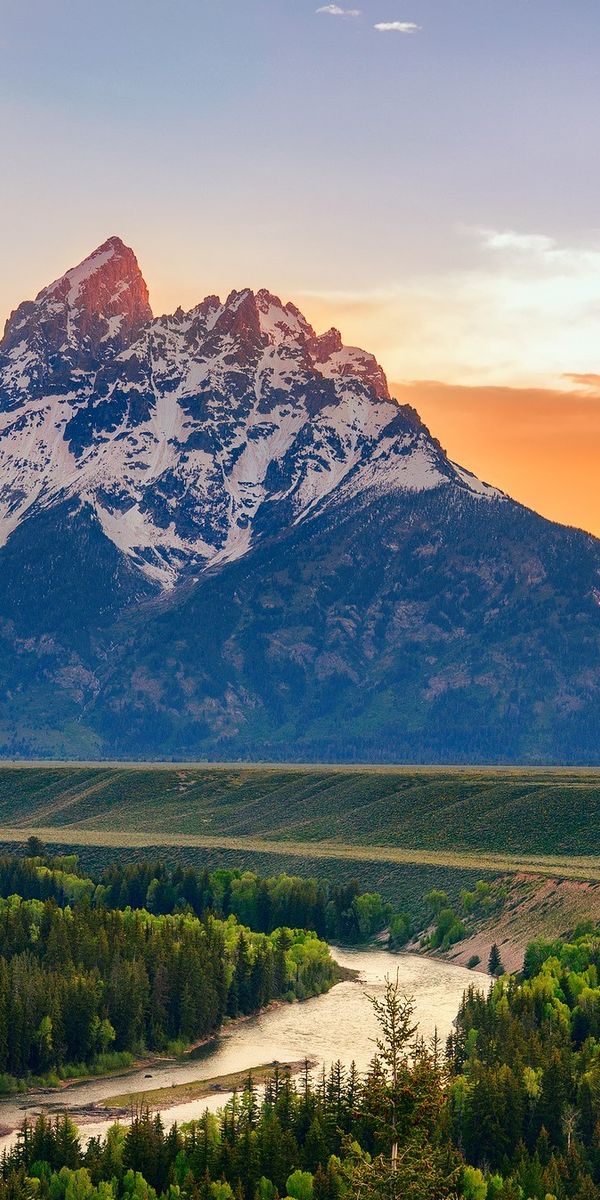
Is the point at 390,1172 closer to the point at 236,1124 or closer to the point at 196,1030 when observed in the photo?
the point at 236,1124

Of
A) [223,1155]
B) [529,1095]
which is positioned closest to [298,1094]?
[223,1155]

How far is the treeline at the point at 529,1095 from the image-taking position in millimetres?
116938

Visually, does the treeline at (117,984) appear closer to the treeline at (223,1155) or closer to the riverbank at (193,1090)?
the riverbank at (193,1090)

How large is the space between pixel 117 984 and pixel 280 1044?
15.2 metres

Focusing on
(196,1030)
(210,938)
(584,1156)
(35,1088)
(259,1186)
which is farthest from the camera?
(210,938)

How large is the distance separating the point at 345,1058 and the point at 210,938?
32657 millimetres

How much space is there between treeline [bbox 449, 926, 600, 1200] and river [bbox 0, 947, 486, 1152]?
1033cm

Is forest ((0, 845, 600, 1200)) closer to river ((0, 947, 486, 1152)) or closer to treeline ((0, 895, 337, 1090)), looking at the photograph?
treeline ((0, 895, 337, 1090))

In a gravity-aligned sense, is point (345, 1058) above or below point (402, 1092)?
below

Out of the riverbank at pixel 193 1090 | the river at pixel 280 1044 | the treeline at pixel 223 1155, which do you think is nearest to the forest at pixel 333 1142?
the treeline at pixel 223 1155

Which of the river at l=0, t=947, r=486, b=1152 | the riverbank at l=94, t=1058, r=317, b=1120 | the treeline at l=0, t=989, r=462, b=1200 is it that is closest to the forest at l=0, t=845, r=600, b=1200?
the treeline at l=0, t=989, r=462, b=1200

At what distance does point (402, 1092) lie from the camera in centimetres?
6719

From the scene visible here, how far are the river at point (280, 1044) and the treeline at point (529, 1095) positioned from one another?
33.9 feet

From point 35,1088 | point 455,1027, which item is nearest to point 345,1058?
point 455,1027
